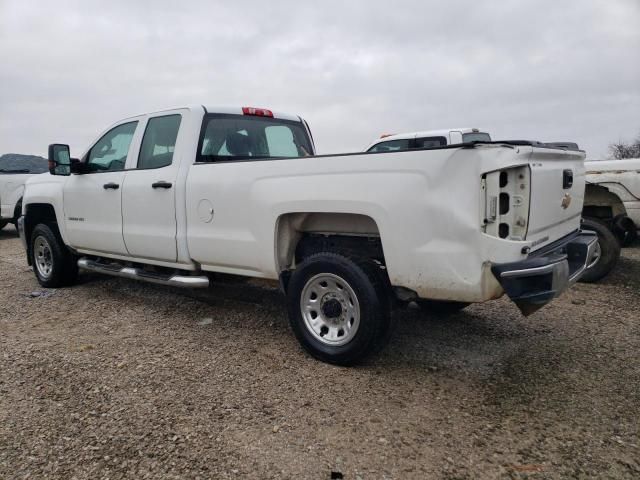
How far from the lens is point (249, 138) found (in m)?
4.91

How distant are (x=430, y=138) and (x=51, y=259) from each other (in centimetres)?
684

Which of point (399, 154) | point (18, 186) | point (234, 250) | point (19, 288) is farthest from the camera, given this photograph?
point (18, 186)

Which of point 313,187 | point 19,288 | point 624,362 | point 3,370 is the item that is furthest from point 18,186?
point 624,362

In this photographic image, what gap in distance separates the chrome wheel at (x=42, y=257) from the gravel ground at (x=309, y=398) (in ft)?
4.27

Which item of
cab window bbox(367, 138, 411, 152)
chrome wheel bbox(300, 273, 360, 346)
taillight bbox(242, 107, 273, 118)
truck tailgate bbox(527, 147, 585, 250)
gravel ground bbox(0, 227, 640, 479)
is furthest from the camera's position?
cab window bbox(367, 138, 411, 152)

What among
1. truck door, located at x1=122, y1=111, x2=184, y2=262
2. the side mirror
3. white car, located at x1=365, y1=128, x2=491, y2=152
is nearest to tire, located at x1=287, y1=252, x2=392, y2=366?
truck door, located at x1=122, y1=111, x2=184, y2=262

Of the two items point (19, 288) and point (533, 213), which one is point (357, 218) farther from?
point (19, 288)

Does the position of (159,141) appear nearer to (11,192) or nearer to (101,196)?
(101,196)

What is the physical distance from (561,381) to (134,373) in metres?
2.96

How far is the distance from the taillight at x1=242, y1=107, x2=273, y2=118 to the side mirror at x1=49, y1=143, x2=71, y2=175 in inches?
83.6

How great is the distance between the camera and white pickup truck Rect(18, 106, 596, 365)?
2941 millimetres

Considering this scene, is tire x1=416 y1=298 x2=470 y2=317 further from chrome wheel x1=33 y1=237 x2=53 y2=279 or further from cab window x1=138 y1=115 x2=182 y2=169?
chrome wheel x1=33 y1=237 x2=53 y2=279

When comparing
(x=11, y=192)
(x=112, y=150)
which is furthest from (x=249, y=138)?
(x=11, y=192)

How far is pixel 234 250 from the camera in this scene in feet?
13.2
